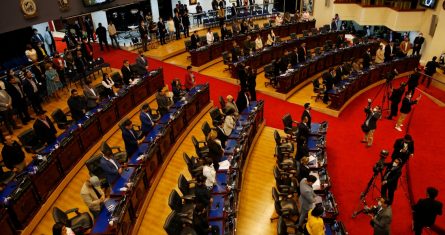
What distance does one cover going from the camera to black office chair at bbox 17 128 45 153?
8.36m

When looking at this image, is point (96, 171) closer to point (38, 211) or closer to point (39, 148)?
point (38, 211)

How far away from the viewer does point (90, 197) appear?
21.6 feet

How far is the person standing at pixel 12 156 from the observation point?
24.5 feet

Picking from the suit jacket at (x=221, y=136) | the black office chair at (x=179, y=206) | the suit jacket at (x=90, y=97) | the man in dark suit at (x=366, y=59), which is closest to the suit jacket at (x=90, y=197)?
the black office chair at (x=179, y=206)

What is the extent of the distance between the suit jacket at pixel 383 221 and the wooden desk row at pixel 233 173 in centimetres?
280

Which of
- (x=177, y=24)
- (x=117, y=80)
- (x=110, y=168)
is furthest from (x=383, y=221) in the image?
(x=177, y=24)

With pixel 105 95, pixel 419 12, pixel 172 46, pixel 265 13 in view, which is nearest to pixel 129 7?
pixel 172 46

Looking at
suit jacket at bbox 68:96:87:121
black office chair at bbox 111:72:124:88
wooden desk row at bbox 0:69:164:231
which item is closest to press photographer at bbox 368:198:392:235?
wooden desk row at bbox 0:69:164:231

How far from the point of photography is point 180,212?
22.5ft

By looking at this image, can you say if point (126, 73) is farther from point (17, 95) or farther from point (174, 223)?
point (174, 223)

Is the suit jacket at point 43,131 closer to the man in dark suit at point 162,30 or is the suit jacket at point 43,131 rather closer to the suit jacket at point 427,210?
the suit jacket at point 427,210

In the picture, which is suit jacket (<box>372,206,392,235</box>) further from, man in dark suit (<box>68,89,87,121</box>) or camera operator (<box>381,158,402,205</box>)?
man in dark suit (<box>68,89,87,121</box>)

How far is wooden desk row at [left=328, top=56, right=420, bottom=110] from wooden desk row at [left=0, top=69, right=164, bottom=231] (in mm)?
7480

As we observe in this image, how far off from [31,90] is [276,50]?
1145 cm
